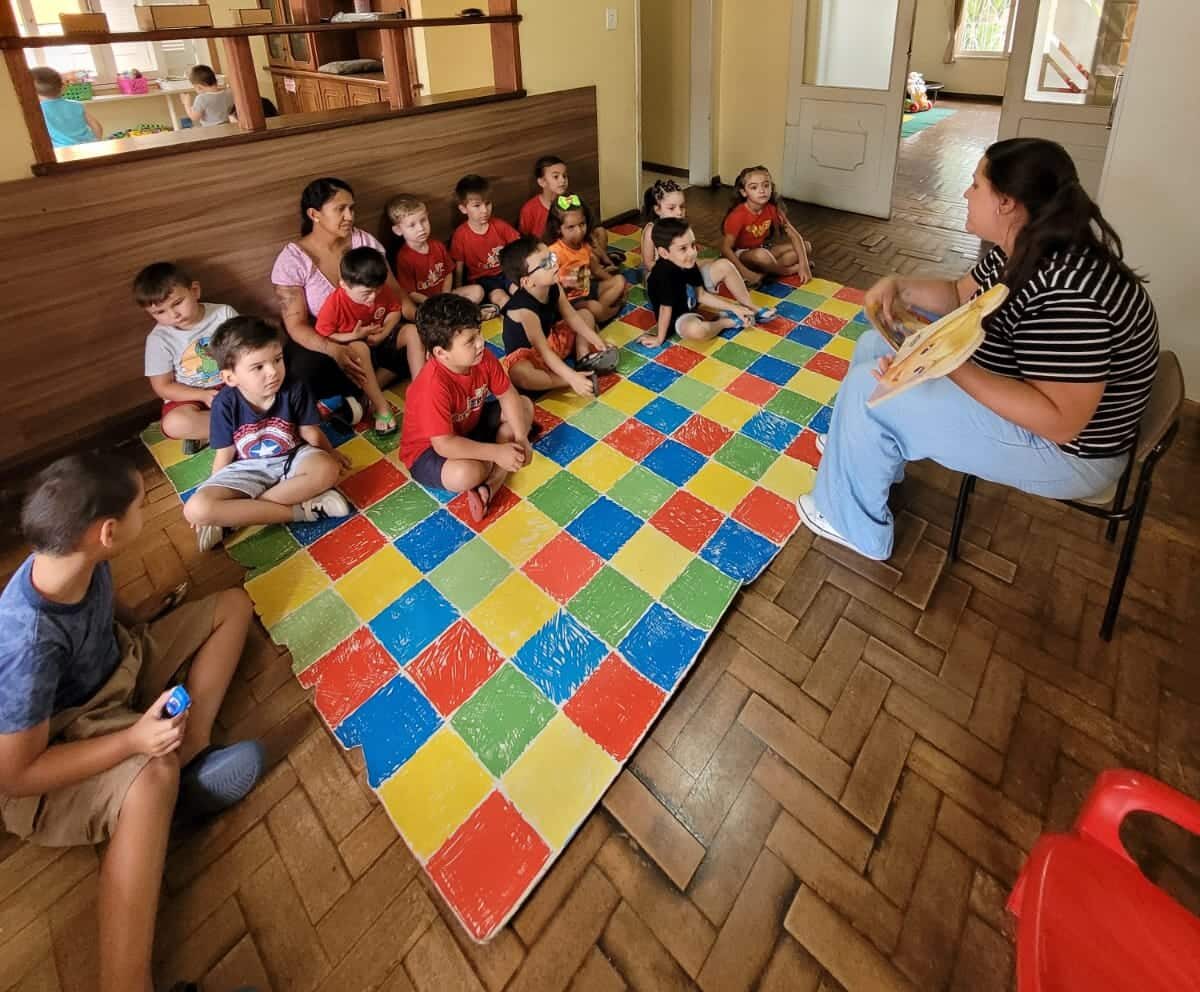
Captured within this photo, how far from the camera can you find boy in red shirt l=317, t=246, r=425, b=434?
2.43 metres

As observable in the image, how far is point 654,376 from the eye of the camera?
108 inches

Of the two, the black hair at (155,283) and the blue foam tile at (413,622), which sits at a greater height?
the black hair at (155,283)

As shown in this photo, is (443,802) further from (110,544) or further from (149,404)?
(149,404)

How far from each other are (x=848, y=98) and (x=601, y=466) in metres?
3.50

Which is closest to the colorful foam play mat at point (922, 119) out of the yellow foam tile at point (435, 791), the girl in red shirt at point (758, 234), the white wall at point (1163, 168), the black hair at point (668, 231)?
the girl in red shirt at point (758, 234)

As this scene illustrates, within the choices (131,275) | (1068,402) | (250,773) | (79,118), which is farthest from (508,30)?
(250,773)

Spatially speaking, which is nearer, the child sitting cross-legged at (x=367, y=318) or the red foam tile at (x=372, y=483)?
the red foam tile at (x=372, y=483)

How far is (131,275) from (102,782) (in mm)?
1953

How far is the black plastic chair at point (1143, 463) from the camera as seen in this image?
1.36 metres

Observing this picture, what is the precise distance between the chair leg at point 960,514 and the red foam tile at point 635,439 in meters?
0.98

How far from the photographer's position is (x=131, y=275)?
2.40 m

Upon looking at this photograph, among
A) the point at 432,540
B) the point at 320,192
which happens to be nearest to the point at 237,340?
the point at 432,540

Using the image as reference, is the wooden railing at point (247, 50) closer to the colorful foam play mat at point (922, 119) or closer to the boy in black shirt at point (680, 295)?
the boy in black shirt at point (680, 295)

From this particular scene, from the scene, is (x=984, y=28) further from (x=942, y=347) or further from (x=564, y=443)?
(x=942, y=347)
